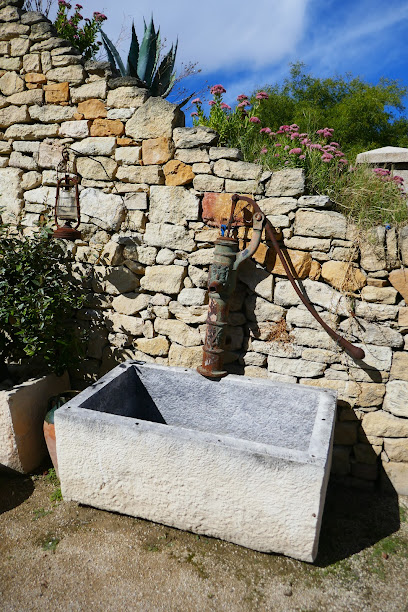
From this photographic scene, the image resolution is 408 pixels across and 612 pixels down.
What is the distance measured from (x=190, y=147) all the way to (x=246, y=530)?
2383 mm

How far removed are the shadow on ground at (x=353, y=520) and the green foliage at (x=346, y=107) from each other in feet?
24.9

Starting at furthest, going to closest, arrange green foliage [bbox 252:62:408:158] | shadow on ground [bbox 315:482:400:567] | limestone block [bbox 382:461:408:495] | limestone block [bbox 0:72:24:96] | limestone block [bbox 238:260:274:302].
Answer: green foliage [bbox 252:62:408:158]
limestone block [bbox 0:72:24:96]
limestone block [bbox 238:260:274:302]
limestone block [bbox 382:461:408:495]
shadow on ground [bbox 315:482:400:567]

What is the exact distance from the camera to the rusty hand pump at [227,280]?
280 centimetres

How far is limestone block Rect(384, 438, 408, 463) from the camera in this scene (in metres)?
2.86

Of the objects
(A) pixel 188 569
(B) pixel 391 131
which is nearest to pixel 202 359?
(A) pixel 188 569

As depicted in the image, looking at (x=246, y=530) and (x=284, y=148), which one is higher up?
(x=284, y=148)

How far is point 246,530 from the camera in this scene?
2.29 m

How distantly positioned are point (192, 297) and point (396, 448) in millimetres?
1660

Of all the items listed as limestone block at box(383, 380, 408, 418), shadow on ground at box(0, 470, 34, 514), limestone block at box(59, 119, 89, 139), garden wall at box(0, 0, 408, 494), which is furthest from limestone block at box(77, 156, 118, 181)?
limestone block at box(383, 380, 408, 418)

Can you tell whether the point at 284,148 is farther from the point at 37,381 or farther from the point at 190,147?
the point at 37,381

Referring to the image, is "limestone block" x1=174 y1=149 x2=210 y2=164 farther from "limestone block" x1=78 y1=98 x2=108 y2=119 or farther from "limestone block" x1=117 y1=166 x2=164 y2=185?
"limestone block" x1=78 y1=98 x2=108 y2=119

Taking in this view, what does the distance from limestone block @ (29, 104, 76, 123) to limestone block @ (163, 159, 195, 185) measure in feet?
3.12

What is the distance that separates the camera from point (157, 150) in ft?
10.4

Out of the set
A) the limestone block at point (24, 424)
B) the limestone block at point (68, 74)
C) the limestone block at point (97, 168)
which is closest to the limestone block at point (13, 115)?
the limestone block at point (68, 74)
